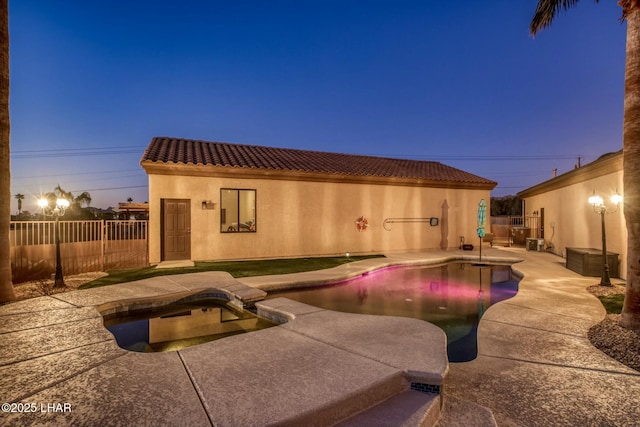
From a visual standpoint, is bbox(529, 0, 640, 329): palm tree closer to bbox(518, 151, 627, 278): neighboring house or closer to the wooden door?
bbox(518, 151, 627, 278): neighboring house

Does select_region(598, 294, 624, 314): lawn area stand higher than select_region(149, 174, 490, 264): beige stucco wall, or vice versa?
select_region(149, 174, 490, 264): beige stucco wall

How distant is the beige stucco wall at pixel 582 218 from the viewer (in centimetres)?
981

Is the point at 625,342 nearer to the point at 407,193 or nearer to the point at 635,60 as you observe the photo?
the point at 635,60

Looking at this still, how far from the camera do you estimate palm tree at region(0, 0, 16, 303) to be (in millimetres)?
6473

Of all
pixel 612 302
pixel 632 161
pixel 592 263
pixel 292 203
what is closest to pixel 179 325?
pixel 632 161

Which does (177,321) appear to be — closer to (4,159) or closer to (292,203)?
(4,159)

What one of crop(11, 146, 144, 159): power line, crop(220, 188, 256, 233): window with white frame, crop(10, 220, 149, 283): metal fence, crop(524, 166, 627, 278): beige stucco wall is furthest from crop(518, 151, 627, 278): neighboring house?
crop(11, 146, 144, 159): power line

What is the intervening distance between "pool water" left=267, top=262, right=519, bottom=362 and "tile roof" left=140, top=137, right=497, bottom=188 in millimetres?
6083

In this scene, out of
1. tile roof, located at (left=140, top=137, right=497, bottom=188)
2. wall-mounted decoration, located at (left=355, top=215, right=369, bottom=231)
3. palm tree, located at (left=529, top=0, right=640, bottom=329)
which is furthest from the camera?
wall-mounted decoration, located at (left=355, top=215, right=369, bottom=231)

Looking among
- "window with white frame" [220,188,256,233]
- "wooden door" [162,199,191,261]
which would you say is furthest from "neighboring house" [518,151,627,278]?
"wooden door" [162,199,191,261]

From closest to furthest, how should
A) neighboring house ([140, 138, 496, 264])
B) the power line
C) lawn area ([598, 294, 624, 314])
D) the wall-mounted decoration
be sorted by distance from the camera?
1. lawn area ([598, 294, 624, 314])
2. neighboring house ([140, 138, 496, 264])
3. the wall-mounted decoration
4. the power line

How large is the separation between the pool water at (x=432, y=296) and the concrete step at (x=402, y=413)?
1.72m

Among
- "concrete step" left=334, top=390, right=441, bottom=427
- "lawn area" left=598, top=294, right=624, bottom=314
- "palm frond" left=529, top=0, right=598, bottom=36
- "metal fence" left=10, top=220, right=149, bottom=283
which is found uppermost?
"palm frond" left=529, top=0, right=598, bottom=36

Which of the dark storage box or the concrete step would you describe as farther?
the dark storage box
